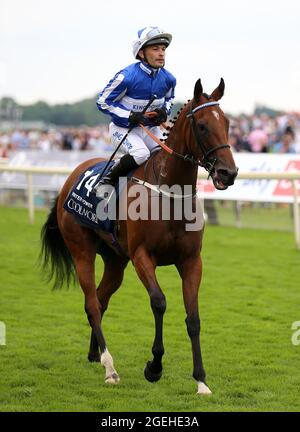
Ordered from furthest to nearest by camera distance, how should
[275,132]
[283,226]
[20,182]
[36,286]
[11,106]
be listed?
[11,106]
[275,132]
[20,182]
[283,226]
[36,286]

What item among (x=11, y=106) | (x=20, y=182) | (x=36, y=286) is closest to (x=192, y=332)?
(x=36, y=286)

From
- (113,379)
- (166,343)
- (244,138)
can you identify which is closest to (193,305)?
(113,379)

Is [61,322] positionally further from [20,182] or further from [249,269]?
[20,182]

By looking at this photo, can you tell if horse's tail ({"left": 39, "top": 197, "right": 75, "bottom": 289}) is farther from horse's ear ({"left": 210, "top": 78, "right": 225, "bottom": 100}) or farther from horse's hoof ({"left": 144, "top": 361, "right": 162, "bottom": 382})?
horse's ear ({"left": 210, "top": 78, "right": 225, "bottom": 100})

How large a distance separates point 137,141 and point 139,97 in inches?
13.3

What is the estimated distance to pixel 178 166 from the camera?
555cm

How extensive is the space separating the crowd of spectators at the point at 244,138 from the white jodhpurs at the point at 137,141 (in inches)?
449

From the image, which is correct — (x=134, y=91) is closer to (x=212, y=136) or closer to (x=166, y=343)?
(x=212, y=136)

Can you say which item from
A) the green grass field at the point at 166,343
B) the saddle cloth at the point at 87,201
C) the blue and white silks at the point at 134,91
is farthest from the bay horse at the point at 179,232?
A: the blue and white silks at the point at 134,91

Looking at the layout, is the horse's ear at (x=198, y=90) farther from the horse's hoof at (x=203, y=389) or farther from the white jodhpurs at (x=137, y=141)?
the horse's hoof at (x=203, y=389)

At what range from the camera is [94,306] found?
6254mm

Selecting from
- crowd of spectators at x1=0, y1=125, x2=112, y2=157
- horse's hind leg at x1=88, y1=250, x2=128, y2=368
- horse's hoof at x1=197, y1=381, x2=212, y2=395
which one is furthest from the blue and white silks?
crowd of spectators at x1=0, y1=125, x2=112, y2=157

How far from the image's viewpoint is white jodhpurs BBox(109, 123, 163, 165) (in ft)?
19.6
